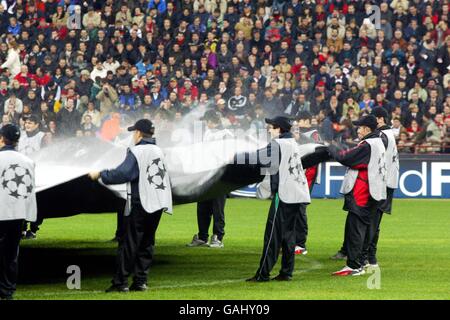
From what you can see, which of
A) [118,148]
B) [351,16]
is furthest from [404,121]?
[118,148]

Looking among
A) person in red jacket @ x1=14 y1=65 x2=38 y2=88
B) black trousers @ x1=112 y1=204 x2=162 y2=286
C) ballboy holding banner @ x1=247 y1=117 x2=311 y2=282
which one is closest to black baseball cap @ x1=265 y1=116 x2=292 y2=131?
ballboy holding banner @ x1=247 y1=117 x2=311 y2=282

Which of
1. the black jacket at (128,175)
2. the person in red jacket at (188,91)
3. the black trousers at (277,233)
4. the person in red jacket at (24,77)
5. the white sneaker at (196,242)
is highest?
the person in red jacket at (24,77)

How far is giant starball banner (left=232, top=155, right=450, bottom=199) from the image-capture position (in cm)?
2591

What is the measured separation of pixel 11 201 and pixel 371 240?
500 centimetres

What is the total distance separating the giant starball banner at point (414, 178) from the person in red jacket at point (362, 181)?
38.8 feet

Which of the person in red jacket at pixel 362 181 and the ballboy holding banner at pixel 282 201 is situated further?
the person in red jacket at pixel 362 181

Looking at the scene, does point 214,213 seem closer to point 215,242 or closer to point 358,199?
point 215,242

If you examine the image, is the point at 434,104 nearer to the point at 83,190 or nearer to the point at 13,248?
the point at 83,190

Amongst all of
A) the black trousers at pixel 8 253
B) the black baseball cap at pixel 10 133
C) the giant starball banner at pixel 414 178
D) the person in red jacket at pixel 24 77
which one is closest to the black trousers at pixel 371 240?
the black trousers at pixel 8 253

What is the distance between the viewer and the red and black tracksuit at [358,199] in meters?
13.9

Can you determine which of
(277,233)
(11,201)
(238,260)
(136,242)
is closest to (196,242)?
(238,260)

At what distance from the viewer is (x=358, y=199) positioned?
1395cm

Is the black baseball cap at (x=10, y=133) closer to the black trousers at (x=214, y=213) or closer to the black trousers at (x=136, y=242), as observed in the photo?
the black trousers at (x=136, y=242)

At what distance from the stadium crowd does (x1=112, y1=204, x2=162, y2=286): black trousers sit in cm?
1167
